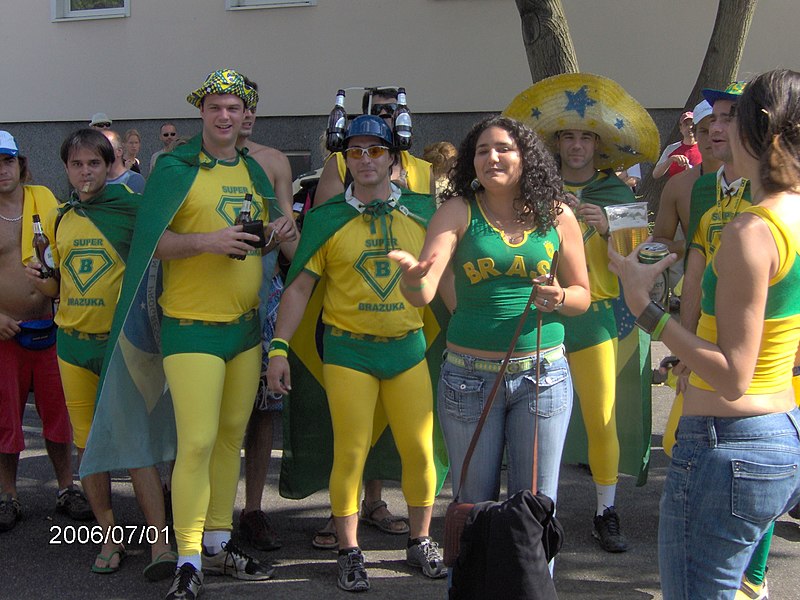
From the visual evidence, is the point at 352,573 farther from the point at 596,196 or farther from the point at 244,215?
the point at 596,196

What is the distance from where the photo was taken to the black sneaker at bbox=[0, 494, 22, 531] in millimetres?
4977

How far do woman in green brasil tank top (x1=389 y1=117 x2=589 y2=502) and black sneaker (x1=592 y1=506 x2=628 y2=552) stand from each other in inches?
50.7

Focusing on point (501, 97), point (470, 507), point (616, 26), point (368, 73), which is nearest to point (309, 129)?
point (368, 73)

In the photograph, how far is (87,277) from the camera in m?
4.60

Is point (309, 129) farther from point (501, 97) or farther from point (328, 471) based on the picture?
point (328, 471)

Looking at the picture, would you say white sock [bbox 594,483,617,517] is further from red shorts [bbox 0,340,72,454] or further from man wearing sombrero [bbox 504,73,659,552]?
red shorts [bbox 0,340,72,454]

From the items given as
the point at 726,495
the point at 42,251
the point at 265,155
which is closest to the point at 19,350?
the point at 42,251

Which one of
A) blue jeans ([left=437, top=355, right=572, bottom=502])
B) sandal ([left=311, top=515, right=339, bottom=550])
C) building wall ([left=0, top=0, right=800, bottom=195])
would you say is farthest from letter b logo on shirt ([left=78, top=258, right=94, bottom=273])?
building wall ([left=0, top=0, right=800, bottom=195])

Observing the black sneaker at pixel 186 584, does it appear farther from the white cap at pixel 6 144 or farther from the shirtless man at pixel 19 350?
the white cap at pixel 6 144

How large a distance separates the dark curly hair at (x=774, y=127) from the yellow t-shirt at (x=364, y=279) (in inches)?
80.2

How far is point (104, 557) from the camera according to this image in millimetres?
4461

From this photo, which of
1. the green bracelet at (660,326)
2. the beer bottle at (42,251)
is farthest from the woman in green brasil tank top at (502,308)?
the beer bottle at (42,251)

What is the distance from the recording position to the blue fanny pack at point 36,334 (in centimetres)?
509

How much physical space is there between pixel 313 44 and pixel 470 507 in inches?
440
